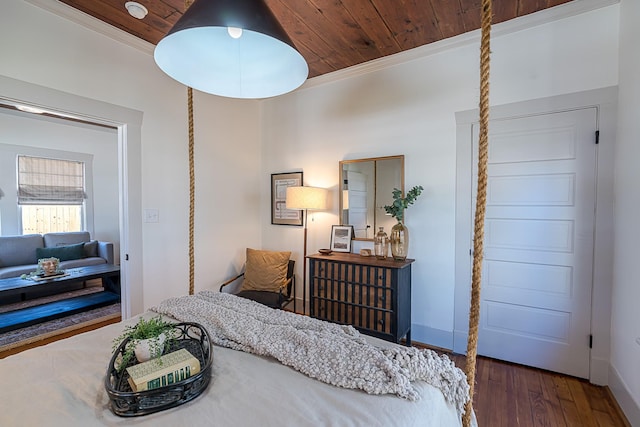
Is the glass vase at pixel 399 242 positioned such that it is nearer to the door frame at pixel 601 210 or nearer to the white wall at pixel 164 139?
the door frame at pixel 601 210

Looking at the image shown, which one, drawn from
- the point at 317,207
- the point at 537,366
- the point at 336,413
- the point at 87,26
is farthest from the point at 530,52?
the point at 87,26

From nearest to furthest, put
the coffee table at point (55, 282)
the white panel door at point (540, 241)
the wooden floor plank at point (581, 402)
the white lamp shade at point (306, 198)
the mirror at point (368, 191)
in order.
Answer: the wooden floor plank at point (581, 402) < the white panel door at point (540, 241) < the mirror at point (368, 191) < the white lamp shade at point (306, 198) < the coffee table at point (55, 282)

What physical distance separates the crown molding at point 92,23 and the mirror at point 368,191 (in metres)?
2.20

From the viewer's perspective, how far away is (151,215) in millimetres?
2760

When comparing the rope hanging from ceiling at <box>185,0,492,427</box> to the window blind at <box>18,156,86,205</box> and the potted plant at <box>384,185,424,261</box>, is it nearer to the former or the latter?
the potted plant at <box>384,185,424,261</box>

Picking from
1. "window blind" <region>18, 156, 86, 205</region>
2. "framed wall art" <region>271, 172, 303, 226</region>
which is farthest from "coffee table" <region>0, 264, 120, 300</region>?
"framed wall art" <region>271, 172, 303, 226</region>

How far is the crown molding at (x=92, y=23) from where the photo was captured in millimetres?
2115

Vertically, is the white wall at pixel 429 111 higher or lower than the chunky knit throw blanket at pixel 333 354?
higher

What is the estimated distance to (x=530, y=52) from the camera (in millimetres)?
2318

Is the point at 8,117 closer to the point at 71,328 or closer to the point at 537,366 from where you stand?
the point at 71,328

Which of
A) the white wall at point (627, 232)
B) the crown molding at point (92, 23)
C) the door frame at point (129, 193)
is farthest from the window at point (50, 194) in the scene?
the white wall at point (627, 232)

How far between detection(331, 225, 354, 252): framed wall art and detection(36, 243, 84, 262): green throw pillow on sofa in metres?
4.40

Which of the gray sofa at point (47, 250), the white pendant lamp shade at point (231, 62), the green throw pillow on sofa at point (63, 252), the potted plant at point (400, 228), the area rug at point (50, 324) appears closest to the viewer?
the white pendant lamp shade at point (231, 62)

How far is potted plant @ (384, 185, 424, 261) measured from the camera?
2.64m
